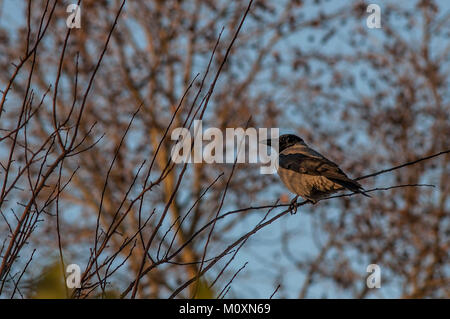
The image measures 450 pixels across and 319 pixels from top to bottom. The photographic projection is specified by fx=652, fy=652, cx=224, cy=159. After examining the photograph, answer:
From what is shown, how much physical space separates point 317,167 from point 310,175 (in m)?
0.09

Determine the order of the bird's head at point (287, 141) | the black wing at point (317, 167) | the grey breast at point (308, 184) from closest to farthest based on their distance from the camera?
1. the black wing at point (317, 167)
2. the grey breast at point (308, 184)
3. the bird's head at point (287, 141)

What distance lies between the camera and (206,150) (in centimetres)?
1288

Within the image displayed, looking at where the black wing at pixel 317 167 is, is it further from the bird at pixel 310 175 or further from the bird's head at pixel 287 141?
the bird's head at pixel 287 141

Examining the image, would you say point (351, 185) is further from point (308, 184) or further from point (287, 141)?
point (287, 141)

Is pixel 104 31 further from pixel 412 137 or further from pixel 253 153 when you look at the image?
pixel 412 137

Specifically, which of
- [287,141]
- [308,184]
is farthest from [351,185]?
[287,141]

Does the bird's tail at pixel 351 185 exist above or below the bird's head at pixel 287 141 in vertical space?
below

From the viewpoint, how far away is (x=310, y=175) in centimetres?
523

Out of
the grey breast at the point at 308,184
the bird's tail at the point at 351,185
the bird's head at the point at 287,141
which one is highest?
the bird's head at the point at 287,141

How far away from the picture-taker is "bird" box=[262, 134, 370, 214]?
4.95 metres

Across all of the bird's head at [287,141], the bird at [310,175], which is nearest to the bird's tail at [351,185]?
the bird at [310,175]

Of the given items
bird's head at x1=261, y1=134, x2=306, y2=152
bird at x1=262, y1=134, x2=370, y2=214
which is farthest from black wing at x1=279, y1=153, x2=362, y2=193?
bird's head at x1=261, y1=134, x2=306, y2=152

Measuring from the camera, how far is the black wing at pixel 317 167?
15.4ft
